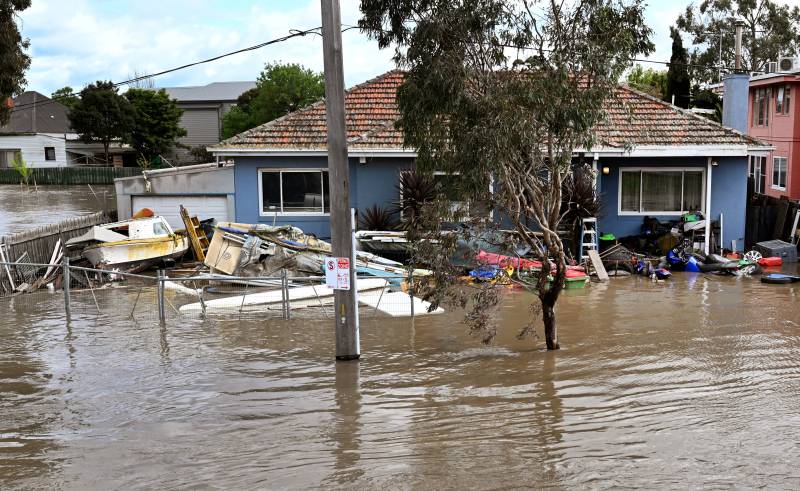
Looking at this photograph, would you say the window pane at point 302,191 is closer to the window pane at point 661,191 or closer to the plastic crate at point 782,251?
the window pane at point 661,191

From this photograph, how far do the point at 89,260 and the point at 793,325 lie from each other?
650 inches

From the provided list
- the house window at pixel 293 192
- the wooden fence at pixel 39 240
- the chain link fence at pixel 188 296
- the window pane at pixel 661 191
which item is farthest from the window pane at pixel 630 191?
the wooden fence at pixel 39 240

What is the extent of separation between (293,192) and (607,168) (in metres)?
8.82

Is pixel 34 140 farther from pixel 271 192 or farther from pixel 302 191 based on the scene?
pixel 302 191

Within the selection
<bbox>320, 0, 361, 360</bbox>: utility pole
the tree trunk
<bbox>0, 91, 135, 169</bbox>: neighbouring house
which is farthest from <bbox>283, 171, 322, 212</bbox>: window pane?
<bbox>0, 91, 135, 169</bbox>: neighbouring house

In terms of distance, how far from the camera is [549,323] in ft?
42.9

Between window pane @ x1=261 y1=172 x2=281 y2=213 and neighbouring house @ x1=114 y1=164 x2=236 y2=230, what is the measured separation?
1.06m

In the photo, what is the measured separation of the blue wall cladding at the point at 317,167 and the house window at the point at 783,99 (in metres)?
18.1

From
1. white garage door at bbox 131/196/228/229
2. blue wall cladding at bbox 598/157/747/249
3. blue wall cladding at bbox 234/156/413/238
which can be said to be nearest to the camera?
blue wall cladding at bbox 598/157/747/249

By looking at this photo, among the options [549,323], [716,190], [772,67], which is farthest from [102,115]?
[549,323]

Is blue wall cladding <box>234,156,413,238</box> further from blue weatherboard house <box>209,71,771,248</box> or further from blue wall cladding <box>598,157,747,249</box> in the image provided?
blue wall cladding <box>598,157,747,249</box>

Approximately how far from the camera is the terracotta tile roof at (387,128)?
2264cm

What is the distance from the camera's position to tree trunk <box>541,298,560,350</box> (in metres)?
13.0

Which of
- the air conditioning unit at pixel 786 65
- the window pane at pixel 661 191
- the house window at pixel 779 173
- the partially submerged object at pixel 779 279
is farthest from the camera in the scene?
the air conditioning unit at pixel 786 65
